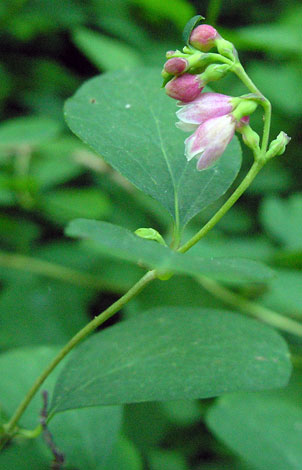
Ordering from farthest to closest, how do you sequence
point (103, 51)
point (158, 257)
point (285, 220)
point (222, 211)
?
1. point (103, 51)
2. point (285, 220)
3. point (222, 211)
4. point (158, 257)

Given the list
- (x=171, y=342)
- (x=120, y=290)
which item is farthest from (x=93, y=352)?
(x=120, y=290)

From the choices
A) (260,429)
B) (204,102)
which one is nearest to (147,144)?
(204,102)

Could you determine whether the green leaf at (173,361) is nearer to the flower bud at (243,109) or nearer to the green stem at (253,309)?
the flower bud at (243,109)

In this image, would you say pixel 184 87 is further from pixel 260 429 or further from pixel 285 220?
pixel 285 220

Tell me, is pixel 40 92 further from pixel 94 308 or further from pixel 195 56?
pixel 195 56

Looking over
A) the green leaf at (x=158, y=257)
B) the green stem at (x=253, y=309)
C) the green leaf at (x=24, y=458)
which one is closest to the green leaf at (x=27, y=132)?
the green stem at (x=253, y=309)

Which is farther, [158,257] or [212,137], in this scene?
[212,137]
